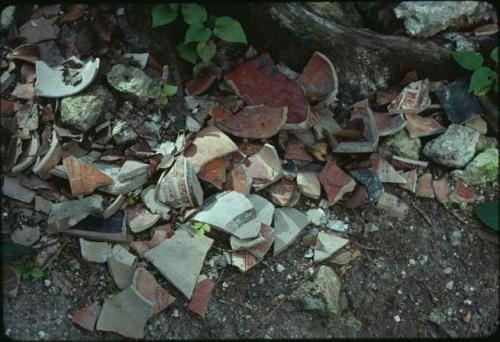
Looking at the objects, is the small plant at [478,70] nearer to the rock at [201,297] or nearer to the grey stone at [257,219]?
the grey stone at [257,219]

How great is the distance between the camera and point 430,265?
2924 mm

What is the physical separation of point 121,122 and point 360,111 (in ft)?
3.83

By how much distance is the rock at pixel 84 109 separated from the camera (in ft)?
9.47

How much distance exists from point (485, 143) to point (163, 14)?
1.71 metres

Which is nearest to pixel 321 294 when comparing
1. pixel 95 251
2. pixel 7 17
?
pixel 95 251

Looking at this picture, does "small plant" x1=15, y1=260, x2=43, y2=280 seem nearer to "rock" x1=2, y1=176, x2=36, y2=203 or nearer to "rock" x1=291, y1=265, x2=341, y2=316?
"rock" x1=2, y1=176, x2=36, y2=203

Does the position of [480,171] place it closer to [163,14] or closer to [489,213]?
[489,213]

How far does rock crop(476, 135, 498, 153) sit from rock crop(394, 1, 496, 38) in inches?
23.5

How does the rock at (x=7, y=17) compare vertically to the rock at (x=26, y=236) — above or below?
above

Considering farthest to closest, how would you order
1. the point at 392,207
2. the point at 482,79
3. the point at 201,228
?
the point at 482,79
the point at 392,207
the point at 201,228

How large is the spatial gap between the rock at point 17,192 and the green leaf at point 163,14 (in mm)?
951

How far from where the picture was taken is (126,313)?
2.61 m

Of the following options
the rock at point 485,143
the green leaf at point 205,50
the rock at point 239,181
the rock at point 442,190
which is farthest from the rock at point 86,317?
the rock at point 485,143

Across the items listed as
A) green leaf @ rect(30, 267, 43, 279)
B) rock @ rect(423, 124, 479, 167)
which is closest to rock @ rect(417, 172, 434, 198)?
rock @ rect(423, 124, 479, 167)
